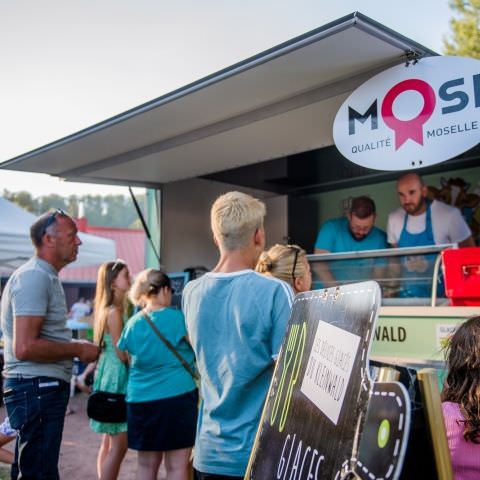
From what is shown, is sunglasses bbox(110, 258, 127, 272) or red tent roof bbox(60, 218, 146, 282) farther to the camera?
red tent roof bbox(60, 218, 146, 282)

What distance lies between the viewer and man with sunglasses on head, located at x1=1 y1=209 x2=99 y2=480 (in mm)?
2697

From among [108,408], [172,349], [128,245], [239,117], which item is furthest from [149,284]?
[128,245]

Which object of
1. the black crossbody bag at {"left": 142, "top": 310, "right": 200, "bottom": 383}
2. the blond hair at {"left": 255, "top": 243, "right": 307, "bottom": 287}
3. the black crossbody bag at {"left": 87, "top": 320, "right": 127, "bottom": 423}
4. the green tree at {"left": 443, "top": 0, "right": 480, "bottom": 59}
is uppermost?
the green tree at {"left": 443, "top": 0, "right": 480, "bottom": 59}

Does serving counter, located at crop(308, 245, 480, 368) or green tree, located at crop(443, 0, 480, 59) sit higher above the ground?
green tree, located at crop(443, 0, 480, 59)

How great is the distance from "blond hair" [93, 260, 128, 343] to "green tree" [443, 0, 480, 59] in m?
13.2

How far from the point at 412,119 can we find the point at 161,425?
2191 mm

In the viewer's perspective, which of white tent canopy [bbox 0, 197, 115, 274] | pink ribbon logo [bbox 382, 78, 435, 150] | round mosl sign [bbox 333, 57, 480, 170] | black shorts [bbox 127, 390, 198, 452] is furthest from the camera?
white tent canopy [bbox 0, 197, 115, 274]

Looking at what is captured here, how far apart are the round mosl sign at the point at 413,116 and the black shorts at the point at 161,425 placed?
1782 millimetres

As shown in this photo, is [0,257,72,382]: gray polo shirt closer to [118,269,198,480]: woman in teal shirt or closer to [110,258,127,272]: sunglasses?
[118,269,198,480]: woman in teal shirt

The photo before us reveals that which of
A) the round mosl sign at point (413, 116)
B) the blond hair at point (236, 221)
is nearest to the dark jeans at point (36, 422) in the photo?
the blond hair at point (236, 221)

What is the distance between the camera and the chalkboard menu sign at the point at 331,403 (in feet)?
3.02

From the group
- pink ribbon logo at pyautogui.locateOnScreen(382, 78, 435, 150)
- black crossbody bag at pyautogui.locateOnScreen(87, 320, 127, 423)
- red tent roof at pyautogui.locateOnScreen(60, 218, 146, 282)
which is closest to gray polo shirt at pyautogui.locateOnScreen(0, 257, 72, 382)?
black crossbody bag at pyautogui.locateOnScreen(87, 320, 127, 423)

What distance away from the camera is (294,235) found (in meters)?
6.51

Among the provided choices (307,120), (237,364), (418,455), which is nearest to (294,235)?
(307,120)
